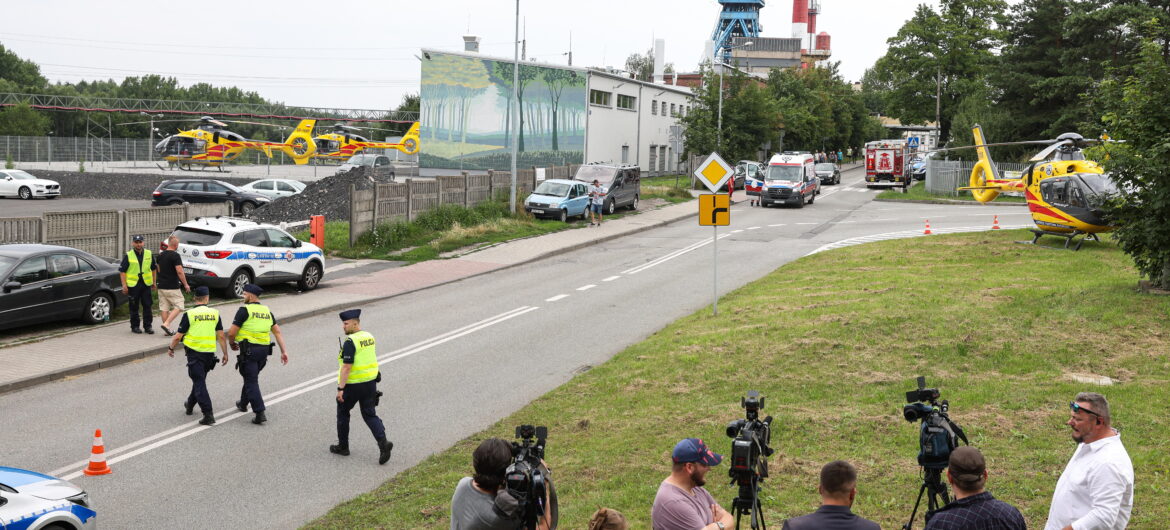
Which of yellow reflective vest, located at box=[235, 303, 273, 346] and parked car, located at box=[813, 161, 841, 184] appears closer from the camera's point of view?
yellow reflective vest, located at box=[235, 303, 273, 346]

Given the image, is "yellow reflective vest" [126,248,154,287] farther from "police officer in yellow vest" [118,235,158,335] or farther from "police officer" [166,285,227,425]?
"police officer" [166,285,227,425]

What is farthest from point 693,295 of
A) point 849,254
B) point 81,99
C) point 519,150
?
point 81,99

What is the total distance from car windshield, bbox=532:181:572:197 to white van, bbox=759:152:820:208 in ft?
41.3

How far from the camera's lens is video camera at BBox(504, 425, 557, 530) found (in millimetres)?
5195

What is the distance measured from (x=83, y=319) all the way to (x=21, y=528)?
10966 millimetres

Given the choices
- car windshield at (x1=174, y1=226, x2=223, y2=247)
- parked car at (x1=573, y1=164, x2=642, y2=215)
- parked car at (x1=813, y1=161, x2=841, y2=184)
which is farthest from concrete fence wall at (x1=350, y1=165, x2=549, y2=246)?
parked car at (x1=813, y1=161, x2=841, y2=184)

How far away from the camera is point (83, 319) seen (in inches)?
654

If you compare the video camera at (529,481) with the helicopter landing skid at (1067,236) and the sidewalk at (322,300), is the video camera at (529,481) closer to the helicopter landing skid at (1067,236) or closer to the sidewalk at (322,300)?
the sidewalk at (322,300)

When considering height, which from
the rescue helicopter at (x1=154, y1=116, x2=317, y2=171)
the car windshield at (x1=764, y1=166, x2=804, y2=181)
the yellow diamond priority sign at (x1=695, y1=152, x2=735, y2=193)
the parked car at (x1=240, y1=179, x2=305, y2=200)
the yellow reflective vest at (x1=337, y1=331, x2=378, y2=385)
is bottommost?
the yellow reflective vest at (x1=337, y1=331, x2=378, y2=385)

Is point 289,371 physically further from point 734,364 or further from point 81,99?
point 81,99

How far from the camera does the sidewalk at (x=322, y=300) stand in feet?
44.9

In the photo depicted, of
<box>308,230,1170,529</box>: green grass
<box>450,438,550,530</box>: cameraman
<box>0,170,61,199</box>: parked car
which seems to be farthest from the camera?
<box>0,170,61,199</box>: parked car

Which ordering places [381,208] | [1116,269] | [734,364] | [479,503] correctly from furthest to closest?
[381,208] < [1116,269] < [734,364] < [479,503]

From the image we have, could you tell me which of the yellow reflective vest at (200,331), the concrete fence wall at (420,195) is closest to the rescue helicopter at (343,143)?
the concrete fence wall at (420,195)
